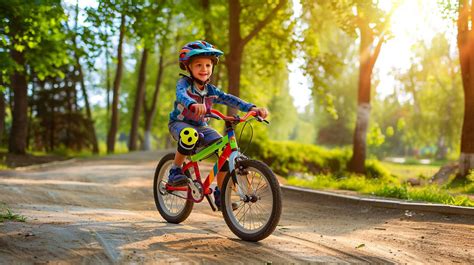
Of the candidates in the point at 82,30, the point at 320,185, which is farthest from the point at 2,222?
the point at 82,30

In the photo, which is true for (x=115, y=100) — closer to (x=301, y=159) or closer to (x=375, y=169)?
(x=301, y=159)

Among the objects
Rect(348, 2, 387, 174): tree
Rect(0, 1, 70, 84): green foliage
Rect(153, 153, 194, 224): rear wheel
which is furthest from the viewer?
Rect(348, 2, 387, 174): tree

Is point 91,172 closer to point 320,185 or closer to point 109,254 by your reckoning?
point 320,185

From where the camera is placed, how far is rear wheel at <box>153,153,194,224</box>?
22.1 feet

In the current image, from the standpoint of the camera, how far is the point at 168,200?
7172 mm

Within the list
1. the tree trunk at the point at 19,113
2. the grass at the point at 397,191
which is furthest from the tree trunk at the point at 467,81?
the tree trunk at the point at 19,113

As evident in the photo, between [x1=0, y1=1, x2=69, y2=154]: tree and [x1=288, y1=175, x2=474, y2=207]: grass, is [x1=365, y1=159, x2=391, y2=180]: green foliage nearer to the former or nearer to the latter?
[x1=288, y1=175, x2=474, y2=207]: grass

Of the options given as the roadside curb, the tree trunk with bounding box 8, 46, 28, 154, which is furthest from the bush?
the roadside curb

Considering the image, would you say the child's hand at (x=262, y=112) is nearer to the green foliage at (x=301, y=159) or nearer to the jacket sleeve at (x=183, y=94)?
the jacket sleeve at (x=183, y=94)

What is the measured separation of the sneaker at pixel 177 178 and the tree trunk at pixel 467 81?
868 cm

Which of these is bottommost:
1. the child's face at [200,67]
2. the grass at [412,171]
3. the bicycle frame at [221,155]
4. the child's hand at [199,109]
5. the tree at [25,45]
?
the grass at [412,171]

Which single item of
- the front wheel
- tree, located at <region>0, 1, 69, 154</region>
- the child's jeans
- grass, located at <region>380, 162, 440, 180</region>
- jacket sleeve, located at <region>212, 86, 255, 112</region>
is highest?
tree, located at <region>0, 1, 69, 154</region>

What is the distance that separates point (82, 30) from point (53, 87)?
36.7 feet

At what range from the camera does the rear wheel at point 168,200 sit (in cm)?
675
